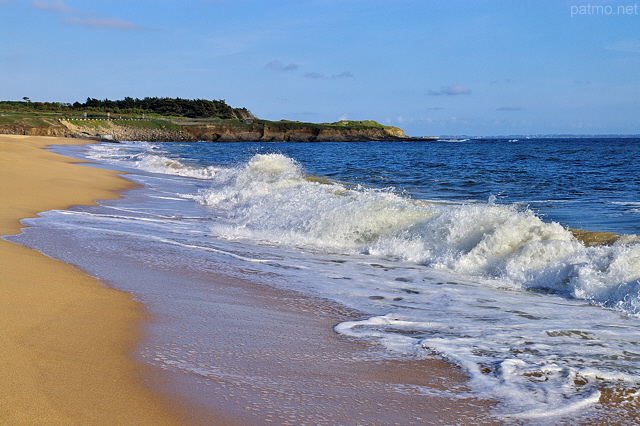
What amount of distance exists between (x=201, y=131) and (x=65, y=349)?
93.3m

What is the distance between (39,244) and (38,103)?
11450 cm

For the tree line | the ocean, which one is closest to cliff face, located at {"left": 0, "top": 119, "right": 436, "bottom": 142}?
the tree line

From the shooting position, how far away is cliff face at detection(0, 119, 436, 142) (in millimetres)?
72988

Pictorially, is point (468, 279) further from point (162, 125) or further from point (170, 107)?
point (170, 107)

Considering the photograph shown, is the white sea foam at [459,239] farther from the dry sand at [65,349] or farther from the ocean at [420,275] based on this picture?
the dry sand at [65,349]

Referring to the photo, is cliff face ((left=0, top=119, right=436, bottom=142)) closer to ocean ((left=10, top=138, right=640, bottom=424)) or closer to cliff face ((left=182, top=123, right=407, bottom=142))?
cliff face ((left=182, top=123, right=407, bottom=142))

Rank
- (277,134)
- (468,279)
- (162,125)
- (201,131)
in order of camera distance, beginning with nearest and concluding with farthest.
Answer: (468,279)
(162,125)
(201,131)
(277,134)

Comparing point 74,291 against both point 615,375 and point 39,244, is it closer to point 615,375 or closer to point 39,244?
point 39,244

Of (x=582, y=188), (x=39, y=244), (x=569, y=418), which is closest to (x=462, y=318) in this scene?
(x=569, y=418)

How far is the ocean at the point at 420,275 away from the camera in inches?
148

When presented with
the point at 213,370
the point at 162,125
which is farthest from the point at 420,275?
the point at 162,125

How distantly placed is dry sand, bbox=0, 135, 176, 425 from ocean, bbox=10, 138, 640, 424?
26cm

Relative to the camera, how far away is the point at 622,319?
535cm

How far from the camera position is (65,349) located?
365 centimetres
